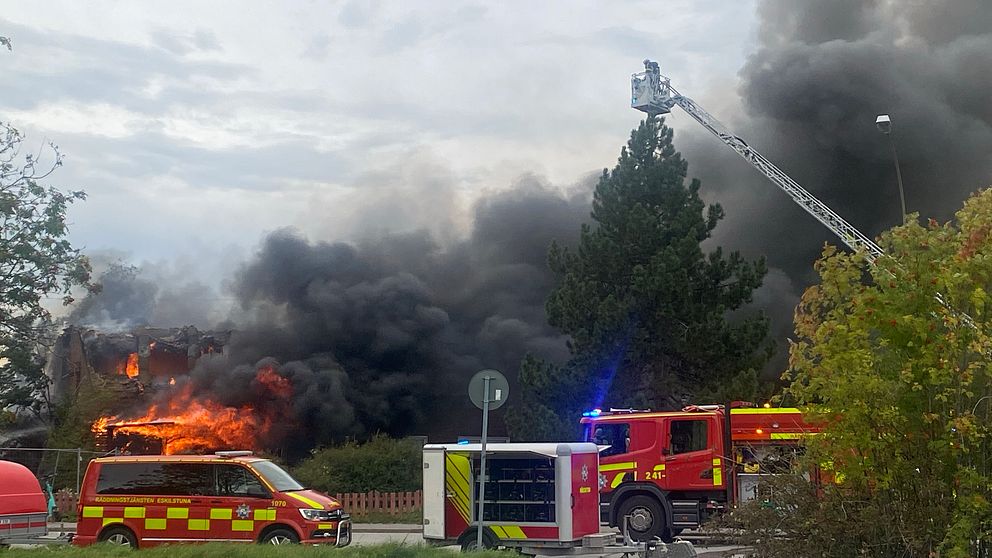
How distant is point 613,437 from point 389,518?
816 cm

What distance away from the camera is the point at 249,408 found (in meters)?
37.0

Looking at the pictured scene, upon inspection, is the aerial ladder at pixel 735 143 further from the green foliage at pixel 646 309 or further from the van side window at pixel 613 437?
the van side window at pixel 613 437

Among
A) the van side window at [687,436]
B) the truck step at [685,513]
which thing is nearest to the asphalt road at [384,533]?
the truck step at [685,513]

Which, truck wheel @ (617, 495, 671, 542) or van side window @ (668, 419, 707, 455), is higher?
van side window @ (668, 419, 707, 455)

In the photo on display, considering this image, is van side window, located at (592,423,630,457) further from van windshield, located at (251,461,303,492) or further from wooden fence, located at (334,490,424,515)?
wooden fence, located at (334,490,424,515)

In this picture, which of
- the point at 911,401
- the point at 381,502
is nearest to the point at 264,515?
the point at 911,401

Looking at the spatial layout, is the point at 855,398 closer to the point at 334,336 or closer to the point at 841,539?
the point at 841,539

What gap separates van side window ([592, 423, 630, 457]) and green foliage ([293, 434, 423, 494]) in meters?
8.73

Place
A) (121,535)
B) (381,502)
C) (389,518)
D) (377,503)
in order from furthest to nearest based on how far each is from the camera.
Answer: (381,502)
(377,503)
(389,518)
(121,535)

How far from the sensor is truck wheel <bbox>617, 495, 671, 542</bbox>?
17.3m

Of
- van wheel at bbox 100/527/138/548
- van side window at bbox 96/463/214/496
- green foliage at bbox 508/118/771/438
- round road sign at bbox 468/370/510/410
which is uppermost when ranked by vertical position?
green foliage at bbox 508/118/771/438

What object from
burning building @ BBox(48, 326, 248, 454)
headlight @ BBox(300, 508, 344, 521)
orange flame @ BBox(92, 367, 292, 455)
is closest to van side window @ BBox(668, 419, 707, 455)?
headlight @ BBox(300, 508, 344, 521)

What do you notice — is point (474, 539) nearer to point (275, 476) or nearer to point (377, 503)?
point (275, 476)

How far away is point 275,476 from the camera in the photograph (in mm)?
15086
